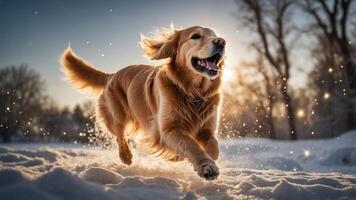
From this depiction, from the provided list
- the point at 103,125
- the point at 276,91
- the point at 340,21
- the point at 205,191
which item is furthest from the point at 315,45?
the point at 205,191

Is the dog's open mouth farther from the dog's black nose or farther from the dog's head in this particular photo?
the dog's black nose

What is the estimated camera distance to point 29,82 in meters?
33.4

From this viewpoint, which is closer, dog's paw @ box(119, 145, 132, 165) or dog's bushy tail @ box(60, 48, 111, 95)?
dog's paw @ box(119, 145, 132, 165)

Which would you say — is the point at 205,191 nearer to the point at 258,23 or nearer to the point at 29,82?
the point at 258,23

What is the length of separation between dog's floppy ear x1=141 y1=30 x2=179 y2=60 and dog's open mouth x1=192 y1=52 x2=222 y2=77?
46 centimetres

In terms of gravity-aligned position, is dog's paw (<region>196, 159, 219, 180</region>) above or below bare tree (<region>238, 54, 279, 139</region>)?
below

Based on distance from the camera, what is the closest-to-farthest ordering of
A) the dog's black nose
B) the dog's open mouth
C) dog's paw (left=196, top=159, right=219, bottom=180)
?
dog's paw (left=196, top=159, right=219, bottom=180)
the dog's black nose
the dog's open mouth

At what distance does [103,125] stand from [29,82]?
2935 cm

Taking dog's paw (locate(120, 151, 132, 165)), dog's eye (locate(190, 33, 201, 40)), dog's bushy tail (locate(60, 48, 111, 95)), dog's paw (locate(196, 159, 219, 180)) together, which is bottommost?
dog's paw (locate(196, 159, 219, 180))

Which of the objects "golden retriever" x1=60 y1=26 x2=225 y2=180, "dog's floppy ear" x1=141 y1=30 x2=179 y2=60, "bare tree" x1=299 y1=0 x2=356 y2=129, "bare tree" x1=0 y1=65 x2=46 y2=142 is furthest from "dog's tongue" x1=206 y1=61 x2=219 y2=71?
"bare tree" x1=0 y1=65 x2=46 y2=142

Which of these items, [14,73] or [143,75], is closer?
[143,75]

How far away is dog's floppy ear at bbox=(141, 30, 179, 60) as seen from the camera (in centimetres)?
459

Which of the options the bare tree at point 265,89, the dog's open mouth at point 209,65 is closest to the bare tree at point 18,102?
the bare tree at point 265,89

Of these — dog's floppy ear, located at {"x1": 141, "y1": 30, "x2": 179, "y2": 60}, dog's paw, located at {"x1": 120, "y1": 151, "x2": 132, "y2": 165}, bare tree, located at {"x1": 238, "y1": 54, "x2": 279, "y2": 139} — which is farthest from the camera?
bare tree, located at {"x1": 238, "y1": 54, "x2": 279, "y2": 139}
